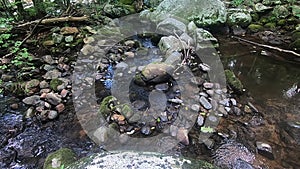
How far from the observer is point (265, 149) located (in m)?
2.94

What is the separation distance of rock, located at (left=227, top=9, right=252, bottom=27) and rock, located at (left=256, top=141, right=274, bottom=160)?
422 cm

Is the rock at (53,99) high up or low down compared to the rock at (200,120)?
up

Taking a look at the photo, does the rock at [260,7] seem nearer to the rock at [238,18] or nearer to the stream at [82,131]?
the rock at [238,18]

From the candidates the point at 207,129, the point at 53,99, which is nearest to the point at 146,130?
the point at 207,129

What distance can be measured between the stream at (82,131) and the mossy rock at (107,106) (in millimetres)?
362

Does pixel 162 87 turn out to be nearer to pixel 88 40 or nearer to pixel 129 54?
pixel 129 54

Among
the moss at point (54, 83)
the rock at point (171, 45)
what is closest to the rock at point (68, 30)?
the moss at point (54, 83)

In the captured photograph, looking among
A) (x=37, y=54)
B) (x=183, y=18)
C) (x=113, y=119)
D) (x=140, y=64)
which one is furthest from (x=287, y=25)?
(x=37, y=54)

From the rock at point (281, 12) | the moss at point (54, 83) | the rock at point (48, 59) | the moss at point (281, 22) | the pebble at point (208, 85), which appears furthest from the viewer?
the rock at point (281, 12)

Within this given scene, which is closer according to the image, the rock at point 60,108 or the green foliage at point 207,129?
the green foliage at point 207,129

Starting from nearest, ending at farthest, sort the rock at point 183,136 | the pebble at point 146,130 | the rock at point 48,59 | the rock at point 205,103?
the rock at point 183,136
the pebble at point 146,130
the rock at point 205,103
the rock at point 48,59

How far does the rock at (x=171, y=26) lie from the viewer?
5.70 m

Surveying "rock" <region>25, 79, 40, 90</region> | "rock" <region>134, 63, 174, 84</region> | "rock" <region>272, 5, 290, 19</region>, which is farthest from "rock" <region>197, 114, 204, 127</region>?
"rock" <region>272, 5, 290, 19</region>

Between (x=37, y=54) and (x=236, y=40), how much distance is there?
436 cm
